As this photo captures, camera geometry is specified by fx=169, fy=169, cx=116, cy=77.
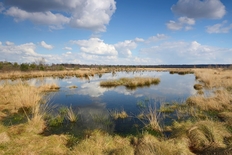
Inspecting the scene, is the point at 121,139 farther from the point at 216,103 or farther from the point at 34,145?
the point at 216,103

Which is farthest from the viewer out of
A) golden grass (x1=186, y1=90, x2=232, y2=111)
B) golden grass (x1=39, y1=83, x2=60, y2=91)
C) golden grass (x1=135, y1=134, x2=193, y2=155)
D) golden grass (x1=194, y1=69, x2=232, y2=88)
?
golden grass (x1=194, y1=69, x2=232, y2=88)

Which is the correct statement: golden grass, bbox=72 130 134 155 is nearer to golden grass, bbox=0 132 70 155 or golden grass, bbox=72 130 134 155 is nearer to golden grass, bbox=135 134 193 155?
golden grass, bbox=135 134 193 155

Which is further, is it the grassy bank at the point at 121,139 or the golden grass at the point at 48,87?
the golden grass at the point at 48,87

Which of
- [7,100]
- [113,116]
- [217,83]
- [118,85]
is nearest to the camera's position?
[113,116]

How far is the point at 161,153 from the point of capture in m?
4.75

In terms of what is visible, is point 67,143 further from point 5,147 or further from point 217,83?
point 217,83

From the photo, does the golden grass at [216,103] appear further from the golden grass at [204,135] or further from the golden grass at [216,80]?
the golden grass at [216,80]

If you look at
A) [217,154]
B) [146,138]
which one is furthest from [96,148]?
[217,154]

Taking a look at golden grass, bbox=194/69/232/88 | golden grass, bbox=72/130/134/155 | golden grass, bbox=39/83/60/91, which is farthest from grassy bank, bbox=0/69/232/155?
golden grass, bbox=194/69/232/88

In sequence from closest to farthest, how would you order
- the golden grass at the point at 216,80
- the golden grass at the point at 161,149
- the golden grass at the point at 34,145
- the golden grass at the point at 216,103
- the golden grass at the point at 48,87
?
the golden grass at the point at 161,149 < the golden grass at the point at 34,145 < the golden grass at the point at 216,103 < the golden grass at the point at 48,87 < the golden grass at the point at 216,80

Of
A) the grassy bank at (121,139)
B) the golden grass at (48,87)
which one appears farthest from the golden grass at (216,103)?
the golden grass at (48,87)

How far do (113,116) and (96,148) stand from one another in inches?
163

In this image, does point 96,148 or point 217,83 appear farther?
point 217,83

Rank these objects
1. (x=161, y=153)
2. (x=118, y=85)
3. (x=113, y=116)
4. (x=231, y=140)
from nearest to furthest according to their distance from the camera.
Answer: (x=161, y=153) < (x=231, y=140) < (x=113, y=116) < (x=118, y=85)
